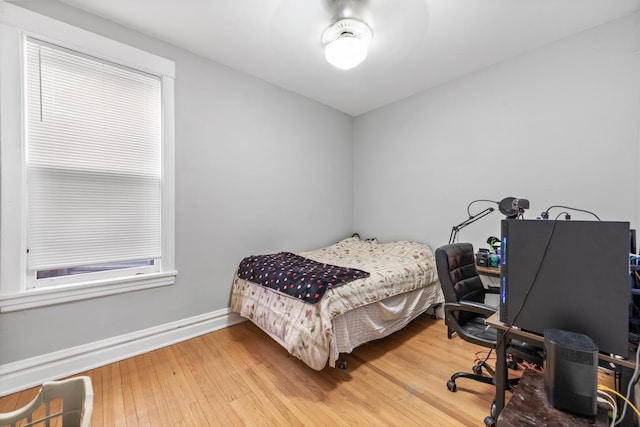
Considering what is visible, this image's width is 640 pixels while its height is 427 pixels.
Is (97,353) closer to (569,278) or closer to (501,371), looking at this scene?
(501,371)

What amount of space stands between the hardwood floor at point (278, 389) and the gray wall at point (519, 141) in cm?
144

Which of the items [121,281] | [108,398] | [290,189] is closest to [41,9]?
[121,281]

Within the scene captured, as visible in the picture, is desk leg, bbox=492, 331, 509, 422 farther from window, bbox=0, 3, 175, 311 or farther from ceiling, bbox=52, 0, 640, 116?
window, bbox=0, 3, 175, 311

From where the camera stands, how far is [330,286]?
1.79 meters

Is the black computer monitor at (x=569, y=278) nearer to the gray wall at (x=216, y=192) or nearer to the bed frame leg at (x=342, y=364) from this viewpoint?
the bed frame leg at (x=342, y=364)

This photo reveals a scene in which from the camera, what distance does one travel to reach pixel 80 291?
181cm

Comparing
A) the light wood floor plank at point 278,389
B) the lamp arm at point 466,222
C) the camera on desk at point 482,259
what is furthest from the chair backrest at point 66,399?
the lamp arm at point 466,222

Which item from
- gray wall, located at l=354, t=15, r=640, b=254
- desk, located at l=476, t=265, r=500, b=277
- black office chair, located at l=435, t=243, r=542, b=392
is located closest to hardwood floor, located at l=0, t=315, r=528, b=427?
black office chair, located at l=435, t=243, r=542, b=392

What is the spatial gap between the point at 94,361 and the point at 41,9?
2.48 m

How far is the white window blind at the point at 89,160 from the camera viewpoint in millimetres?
1703

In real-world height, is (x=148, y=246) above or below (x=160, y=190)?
below

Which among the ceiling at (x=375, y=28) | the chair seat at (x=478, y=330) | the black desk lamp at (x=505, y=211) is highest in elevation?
the ceiling at (x=375, y=28)

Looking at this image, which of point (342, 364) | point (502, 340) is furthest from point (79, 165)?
Answer: point (502, 340)

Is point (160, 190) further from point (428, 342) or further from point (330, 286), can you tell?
point (428, 342)
